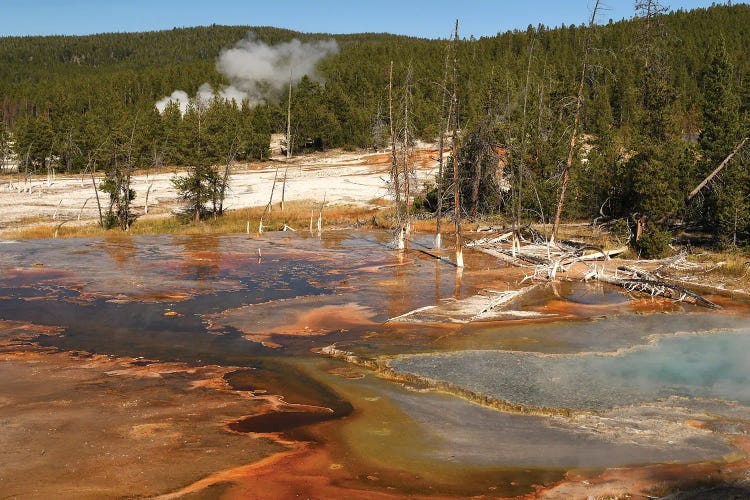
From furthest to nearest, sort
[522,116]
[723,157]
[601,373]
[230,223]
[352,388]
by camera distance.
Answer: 1. [230,223]
2. [522,116]
3. [723,157]
4. [601,373]
5. [352,388]

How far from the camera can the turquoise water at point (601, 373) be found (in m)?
14.6

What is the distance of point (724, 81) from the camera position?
37.2 metres

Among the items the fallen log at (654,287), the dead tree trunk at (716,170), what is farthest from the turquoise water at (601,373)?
the dead tree trunk at (716,170)

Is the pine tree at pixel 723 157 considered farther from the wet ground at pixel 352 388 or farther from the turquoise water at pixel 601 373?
the turquoise water at pixel 601 373

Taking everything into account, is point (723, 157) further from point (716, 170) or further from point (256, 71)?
point (256, 71)

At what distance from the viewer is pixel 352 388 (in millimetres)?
15219

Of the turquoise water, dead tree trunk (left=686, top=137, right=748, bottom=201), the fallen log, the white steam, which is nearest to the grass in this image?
dead tree trunk (left=686, top=137, right=748, bottom=201)

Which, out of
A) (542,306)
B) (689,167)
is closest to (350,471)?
(542,306)

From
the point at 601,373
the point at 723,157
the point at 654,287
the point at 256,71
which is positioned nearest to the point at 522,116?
the point at 723,157

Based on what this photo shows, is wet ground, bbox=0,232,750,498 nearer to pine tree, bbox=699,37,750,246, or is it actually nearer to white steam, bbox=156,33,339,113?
pine tree, bbox=699,37,750,246

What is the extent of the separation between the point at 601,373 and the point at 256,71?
15779 centimetres

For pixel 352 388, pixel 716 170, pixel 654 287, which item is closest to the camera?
pixel 352 388

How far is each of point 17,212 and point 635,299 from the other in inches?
1966

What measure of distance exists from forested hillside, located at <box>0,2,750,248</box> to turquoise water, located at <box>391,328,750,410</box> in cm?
1178
